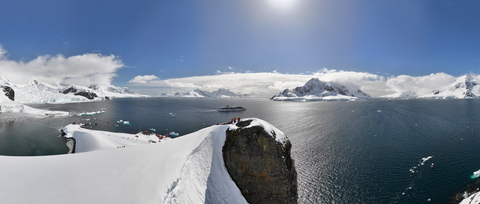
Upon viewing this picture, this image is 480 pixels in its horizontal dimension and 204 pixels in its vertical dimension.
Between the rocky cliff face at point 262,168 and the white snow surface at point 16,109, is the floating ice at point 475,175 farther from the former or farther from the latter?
the white snow surface at point 16,109

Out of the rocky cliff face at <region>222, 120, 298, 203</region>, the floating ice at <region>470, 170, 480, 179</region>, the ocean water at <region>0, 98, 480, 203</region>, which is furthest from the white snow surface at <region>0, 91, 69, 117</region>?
the floating ice at <region>470, 170, 480, 179</region>

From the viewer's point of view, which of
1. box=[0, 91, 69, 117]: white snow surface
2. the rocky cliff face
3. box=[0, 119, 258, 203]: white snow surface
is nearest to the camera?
box=[0, 119, 258, 203]: white snow surface

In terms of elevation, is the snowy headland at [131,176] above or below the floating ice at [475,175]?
above

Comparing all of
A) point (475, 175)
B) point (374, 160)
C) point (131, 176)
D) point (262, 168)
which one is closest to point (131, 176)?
point (131, 176)

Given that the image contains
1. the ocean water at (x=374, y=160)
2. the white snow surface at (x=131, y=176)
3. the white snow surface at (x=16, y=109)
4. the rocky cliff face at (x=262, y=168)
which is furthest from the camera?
the white snow surface at (x=16, y=109)

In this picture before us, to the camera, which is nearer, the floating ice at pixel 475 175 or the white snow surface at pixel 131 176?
the white snow surface at pixel 131 176

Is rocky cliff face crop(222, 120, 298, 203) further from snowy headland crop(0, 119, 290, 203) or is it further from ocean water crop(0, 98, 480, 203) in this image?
ocean water crop(0, 98, 480, 203)

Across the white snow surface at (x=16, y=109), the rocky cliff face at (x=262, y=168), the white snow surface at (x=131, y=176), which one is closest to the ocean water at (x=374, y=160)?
the rocky cliff face at (x=262, y=168)

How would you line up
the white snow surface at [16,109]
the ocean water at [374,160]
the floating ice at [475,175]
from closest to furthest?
the ocean water at [374,160] → the floating ice at [475,175] → the white snow surface at [16,109]
